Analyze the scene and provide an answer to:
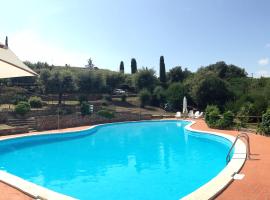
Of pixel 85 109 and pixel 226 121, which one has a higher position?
pixel 85 109

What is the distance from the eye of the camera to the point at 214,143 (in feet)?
53.2

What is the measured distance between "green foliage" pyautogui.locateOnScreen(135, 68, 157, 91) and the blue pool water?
1684 centimetres

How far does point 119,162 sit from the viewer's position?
12.3 metres

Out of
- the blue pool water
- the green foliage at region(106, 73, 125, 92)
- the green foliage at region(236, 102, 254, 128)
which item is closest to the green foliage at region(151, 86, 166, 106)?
the green foliage at region(106, 73, 125, 92)

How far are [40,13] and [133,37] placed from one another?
10954mm

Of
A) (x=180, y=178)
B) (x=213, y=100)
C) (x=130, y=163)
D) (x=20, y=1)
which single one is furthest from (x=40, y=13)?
(x=213, y=100)

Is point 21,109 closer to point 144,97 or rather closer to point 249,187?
point 144,97

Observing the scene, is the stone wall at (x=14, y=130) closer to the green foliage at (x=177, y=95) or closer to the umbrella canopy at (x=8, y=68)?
the umbrella canopy at (x=8, y=68)

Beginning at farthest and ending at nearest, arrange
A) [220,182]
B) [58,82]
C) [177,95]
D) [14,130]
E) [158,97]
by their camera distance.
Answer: [158,97], [177,95], [58,82], [14,130], [220,182]

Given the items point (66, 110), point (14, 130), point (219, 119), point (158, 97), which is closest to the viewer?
point (14, 130)

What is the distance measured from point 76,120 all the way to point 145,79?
52.9 ft

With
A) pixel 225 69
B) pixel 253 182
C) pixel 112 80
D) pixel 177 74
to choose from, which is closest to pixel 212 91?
pixel 112 80

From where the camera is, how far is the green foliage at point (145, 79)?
123 feet

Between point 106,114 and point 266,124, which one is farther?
point 106,114
